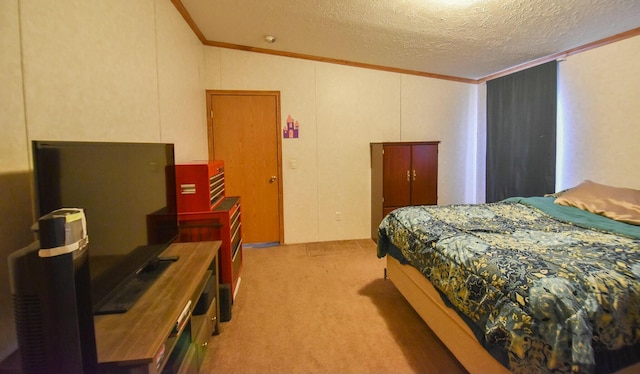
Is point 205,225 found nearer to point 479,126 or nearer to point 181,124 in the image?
point 181,124

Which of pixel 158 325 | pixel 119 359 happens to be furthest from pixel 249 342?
pixel 119 359

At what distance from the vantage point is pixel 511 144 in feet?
12.5

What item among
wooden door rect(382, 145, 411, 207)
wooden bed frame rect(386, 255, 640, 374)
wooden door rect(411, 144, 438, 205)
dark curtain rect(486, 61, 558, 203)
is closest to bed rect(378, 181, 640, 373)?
wooden bed frame rect(386, 255, 640, 374)

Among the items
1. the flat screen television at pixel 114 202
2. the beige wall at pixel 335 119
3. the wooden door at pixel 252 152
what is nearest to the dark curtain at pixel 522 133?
the beige wall at pixel 335 119

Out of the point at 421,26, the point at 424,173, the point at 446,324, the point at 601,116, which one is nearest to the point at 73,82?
the point at 446,324

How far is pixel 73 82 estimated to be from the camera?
53.1 inches

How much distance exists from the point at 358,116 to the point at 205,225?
270cm

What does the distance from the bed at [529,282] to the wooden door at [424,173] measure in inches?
57.8

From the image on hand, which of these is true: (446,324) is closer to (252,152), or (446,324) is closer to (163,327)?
(163,327)

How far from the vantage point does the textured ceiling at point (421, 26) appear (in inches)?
92.2

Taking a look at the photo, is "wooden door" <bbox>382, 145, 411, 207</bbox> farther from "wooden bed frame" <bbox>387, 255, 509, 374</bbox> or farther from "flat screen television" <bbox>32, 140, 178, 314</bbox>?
"flat screen television" <bbox>32, 140, 178, 314</bbox>

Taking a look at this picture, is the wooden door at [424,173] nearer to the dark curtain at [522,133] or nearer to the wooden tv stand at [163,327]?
the dark curtain at [522,133]

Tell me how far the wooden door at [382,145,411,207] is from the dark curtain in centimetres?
133

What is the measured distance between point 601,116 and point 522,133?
809 mm
